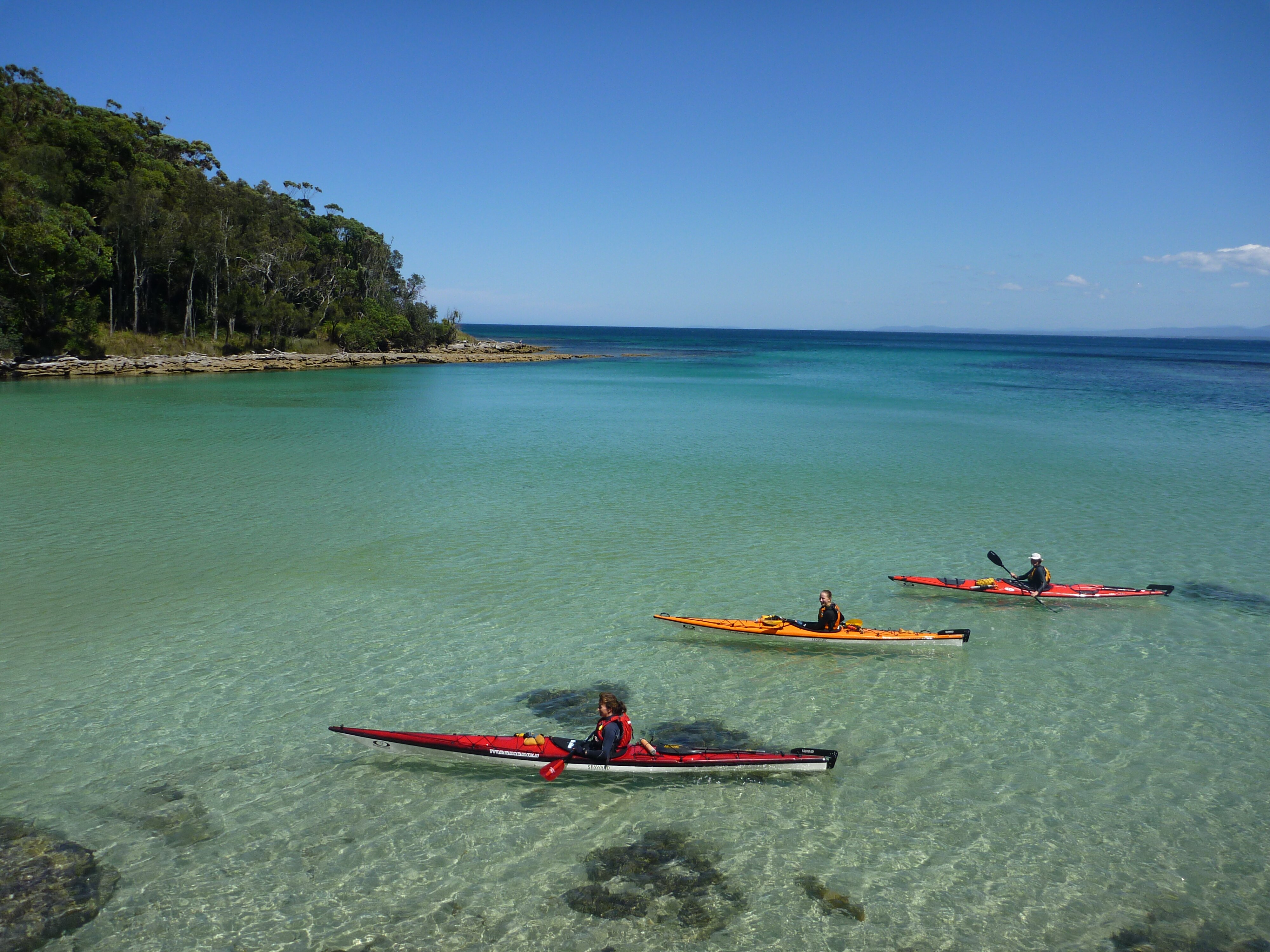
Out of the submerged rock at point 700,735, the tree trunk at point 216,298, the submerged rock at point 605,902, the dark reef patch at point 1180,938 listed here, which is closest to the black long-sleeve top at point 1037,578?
the submerged rock at point 700,735

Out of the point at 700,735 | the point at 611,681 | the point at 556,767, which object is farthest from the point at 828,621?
the point at 556,767

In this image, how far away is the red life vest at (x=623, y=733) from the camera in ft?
33.2

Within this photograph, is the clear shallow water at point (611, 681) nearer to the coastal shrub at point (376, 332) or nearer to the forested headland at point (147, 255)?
the forested headland at point (147, 255)

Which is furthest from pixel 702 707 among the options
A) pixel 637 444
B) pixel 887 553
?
pixel 637 444

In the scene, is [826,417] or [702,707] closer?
[702,707]

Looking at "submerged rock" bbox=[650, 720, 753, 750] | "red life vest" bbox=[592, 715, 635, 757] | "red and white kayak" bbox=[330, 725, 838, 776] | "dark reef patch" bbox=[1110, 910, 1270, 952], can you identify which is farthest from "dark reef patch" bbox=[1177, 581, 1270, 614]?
"red life vest" bbox=[592, 715, 635, 757]

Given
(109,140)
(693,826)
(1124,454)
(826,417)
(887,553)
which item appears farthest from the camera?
(109,140)

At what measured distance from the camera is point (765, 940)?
7695 mm

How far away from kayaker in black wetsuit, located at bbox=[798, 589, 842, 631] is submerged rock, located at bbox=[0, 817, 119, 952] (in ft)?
35.1

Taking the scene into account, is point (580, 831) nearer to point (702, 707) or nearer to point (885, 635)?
point (702, 707)

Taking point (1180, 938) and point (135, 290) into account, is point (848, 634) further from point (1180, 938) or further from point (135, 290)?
point (135, 290)

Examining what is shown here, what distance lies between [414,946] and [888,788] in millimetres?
6128

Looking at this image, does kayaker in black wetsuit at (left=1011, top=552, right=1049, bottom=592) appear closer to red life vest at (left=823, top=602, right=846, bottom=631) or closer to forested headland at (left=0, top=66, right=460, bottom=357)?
red life vest at (left=823, top=602, right=846, bottom=631)

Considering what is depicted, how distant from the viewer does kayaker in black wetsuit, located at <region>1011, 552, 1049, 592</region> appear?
1623 centimetres
